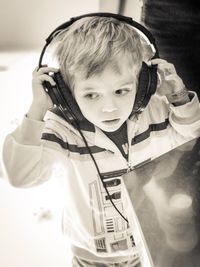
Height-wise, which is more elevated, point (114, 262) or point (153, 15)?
point (153, 15)

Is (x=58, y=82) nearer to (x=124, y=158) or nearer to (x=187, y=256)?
(x=124, y=158)

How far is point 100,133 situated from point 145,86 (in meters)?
0.10

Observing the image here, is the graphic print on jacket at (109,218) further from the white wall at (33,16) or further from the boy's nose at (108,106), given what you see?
the white wall at (33,16)

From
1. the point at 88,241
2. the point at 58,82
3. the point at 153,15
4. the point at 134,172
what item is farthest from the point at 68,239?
the point at 153,15

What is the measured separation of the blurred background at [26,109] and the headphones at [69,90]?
0.07 meters

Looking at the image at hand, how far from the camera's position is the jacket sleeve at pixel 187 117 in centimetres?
62

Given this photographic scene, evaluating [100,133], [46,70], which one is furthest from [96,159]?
[46,70]

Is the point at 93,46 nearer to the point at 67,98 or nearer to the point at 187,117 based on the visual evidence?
the point at 67,98

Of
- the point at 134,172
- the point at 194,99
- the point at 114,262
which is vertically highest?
the point at 194,99

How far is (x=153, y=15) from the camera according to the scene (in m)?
0.67

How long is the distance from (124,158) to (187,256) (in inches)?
7.1

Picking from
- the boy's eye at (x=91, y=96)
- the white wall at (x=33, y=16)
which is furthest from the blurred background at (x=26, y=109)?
the boy's eye at (x=91, y=96)

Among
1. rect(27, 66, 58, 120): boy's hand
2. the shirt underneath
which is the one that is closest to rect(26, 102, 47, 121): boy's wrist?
rect(27, 66, 58, 120): boy's hand

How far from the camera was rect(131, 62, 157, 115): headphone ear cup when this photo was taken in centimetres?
59
